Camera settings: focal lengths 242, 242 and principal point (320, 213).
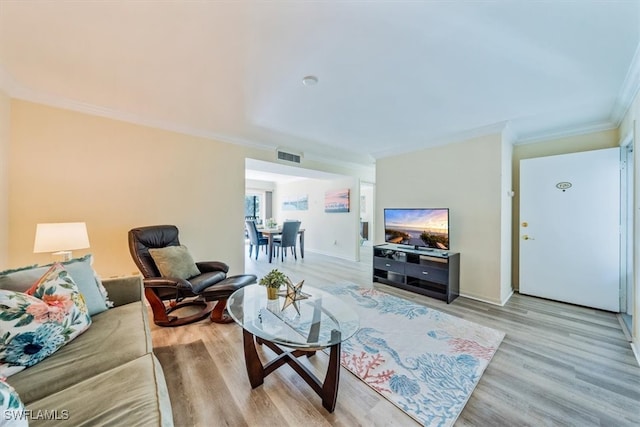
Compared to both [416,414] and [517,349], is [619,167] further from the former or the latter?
[416,414]

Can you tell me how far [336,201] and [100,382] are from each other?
5.51 meters

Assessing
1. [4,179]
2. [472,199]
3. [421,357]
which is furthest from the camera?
[472,199]

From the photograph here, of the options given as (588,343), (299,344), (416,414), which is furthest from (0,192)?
(588,343)

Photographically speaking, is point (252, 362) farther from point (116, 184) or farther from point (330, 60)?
point (116, 184)

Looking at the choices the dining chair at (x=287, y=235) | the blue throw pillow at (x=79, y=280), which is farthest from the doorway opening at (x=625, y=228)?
the blue throw pillow at (x=79, y=280)

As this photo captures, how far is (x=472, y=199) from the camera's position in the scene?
3.41 m

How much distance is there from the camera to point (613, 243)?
9.54 feet

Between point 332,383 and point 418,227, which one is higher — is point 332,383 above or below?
below

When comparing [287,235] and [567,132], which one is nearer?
[567,132]

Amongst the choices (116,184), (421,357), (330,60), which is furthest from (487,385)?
(116,184)

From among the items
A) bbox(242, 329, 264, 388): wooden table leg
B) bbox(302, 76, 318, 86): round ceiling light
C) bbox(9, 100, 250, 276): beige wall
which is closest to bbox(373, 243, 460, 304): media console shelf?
bbox(9, 100, 250, 276): beige wall

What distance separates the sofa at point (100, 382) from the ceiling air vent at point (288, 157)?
10.8 feet

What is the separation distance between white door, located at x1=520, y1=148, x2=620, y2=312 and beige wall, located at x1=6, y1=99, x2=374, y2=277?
432cm

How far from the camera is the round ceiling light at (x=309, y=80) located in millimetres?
2089
